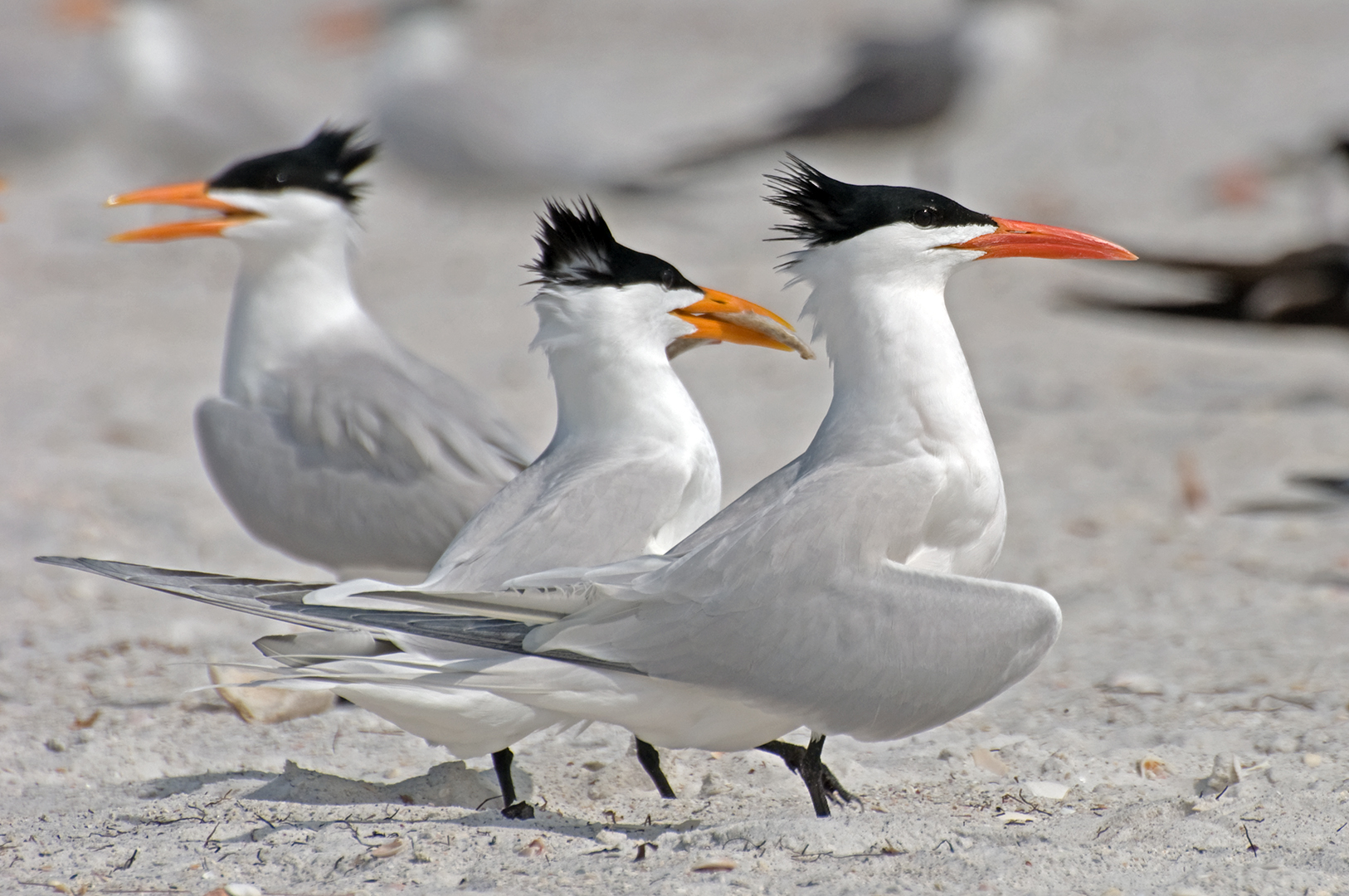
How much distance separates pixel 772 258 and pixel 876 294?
554 centimetres

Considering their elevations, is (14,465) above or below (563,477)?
below

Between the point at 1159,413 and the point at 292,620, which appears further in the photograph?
the point at 1159,413

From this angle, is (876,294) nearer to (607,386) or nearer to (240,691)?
(607,386)

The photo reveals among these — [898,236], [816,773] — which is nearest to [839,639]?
[816,773]

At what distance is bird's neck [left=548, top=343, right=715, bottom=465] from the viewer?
121 inches

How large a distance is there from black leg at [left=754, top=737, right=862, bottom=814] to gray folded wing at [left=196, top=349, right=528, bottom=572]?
3.16 feet

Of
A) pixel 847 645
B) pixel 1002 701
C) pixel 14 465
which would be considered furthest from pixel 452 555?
pixel 14 465

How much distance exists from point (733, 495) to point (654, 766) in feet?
7.91

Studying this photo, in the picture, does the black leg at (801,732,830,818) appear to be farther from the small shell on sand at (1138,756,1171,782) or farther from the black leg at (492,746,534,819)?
the small shell on sand at (1138,756,1171,782)

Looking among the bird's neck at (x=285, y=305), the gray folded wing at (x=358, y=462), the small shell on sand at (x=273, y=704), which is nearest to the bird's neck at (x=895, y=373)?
the gray folded wing at (x=358, y=462)

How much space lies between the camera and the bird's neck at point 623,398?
3.06 m

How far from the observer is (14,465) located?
5328 millimetres

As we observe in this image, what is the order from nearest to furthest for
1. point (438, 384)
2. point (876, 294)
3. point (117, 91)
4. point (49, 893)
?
point (49, 893) → point (876, 294) → point (438, 384) → point (117, 91)

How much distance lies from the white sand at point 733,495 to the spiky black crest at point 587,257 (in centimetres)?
98
